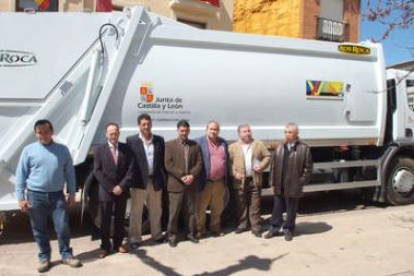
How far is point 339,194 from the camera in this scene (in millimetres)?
9023

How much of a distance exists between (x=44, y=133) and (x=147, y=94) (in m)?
1.57

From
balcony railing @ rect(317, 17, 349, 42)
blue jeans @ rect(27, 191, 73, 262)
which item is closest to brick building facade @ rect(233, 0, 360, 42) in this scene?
balcony railing @ rect(317, 17, 349, 42)

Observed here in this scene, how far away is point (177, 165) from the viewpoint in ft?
17.5

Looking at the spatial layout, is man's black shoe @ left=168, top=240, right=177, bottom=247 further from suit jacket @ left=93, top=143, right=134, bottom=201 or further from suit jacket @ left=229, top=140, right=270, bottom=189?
suit jacket @ left=229, top=140, right=270, bottom=189

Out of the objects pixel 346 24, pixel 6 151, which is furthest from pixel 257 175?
pixel 346 24

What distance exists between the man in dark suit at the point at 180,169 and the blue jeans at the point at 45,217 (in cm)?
131

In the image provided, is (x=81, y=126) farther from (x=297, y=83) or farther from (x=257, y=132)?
(x=297, y=83)

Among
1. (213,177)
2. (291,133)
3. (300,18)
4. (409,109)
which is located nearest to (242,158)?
(213,177)

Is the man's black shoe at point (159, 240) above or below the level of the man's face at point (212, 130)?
below

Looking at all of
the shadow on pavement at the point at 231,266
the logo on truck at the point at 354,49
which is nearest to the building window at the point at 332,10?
the logo on truck at the point at 354,49

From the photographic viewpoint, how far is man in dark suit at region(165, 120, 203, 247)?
5.31 metres

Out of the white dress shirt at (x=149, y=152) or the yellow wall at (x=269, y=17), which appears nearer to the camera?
the white dress shirt at (x=149, y=152)

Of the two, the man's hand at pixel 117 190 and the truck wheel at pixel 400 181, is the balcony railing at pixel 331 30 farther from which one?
the man's hand at pixel 117 190

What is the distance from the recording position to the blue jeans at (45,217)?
4.42m
